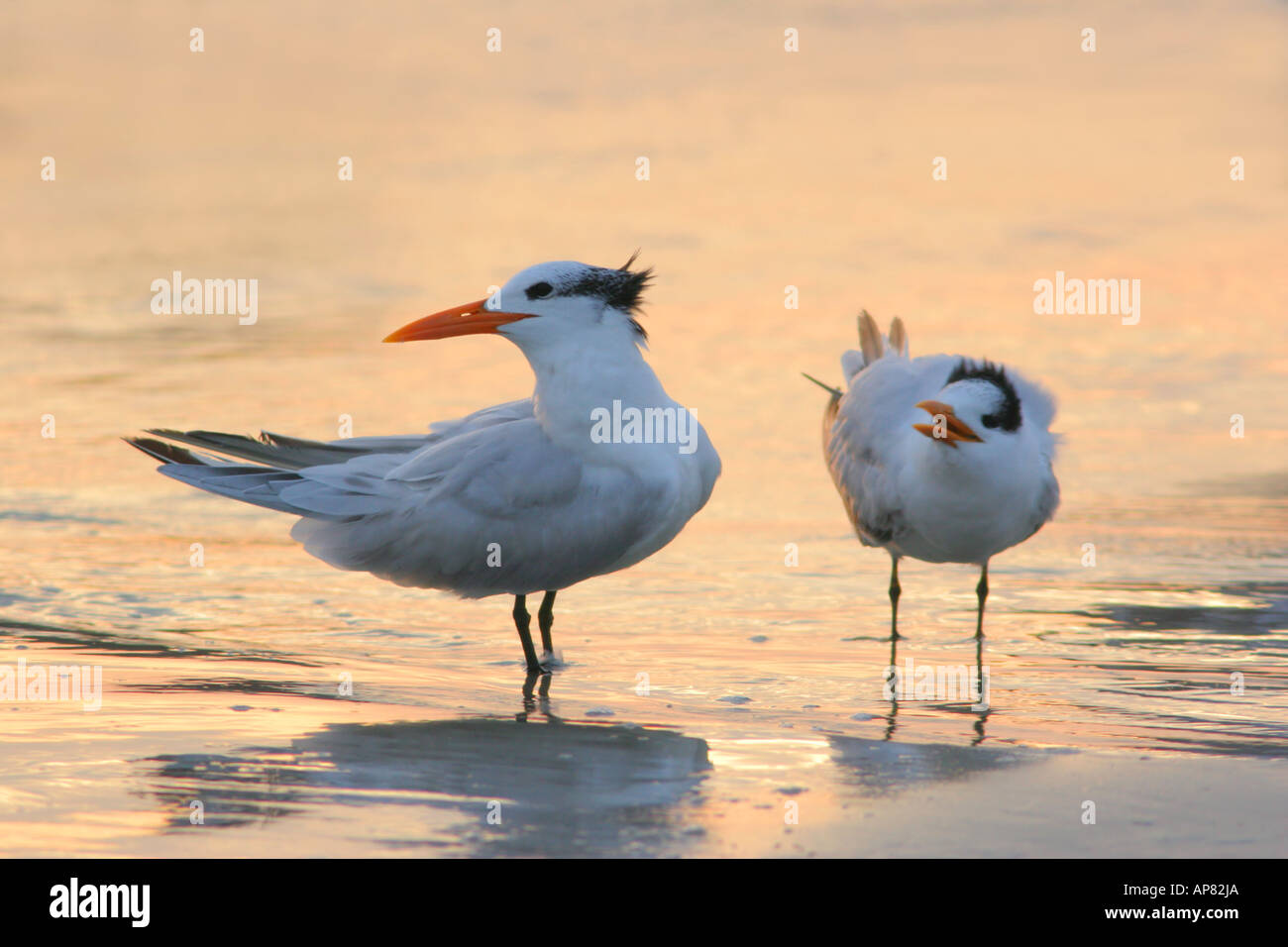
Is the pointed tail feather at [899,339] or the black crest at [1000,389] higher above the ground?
the pointed tail feather at [899,339]

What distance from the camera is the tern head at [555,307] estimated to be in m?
5.03

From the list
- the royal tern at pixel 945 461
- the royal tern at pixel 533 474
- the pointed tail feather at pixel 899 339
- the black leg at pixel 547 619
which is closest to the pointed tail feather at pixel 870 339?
the pointed tail feather at pixel 899 339

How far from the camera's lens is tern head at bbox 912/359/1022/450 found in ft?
18.0

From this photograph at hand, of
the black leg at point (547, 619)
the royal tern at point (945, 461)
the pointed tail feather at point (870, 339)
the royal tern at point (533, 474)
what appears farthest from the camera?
the pointed tail feather at point (870, 339)

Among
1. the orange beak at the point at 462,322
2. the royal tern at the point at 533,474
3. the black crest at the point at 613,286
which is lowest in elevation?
the royal tern at the point at 533,474

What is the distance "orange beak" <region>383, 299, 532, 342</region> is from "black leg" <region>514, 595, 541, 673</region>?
0.93 m

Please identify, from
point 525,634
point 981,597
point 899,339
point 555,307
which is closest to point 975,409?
point 981,597

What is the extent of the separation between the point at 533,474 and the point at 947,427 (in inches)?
60.8

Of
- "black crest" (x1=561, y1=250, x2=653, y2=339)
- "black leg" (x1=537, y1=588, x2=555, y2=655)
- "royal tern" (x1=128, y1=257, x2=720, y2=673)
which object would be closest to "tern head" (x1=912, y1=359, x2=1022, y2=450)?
"royal tern" (x1=128, y1=257, x2=720, y2=673)

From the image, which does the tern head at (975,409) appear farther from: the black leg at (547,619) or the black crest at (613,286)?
the black leg at (547,619)

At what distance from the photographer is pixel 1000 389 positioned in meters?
5.65

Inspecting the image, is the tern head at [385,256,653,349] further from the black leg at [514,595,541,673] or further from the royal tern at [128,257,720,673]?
the black leg at [514,595,541,673]

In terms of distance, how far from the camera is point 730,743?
4.20 meters
